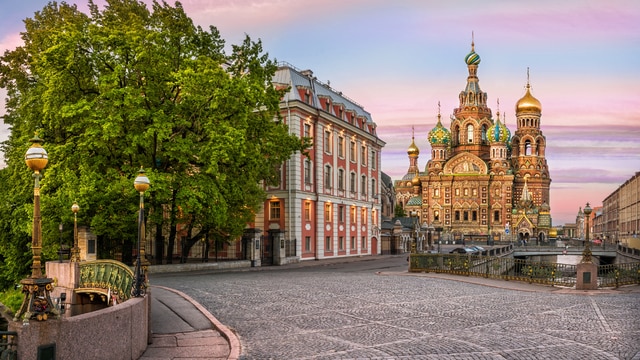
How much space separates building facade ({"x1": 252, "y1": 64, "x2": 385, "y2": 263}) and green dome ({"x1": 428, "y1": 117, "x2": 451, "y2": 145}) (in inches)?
2775

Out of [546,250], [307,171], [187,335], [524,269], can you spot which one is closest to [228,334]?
[187,335]

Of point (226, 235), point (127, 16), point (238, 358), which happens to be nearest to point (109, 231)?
point (226, 235)

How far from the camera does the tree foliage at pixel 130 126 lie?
26828 millimetres

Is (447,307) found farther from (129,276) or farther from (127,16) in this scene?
(127,16)

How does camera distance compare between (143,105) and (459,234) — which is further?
(459,234)

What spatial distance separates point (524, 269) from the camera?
25953mm

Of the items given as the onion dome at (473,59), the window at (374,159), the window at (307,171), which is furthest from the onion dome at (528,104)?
the window at (307,171)

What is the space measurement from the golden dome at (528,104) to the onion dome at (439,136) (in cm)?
1674

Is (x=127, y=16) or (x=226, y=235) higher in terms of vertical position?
(x=127, y=16)

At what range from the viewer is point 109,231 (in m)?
27.6

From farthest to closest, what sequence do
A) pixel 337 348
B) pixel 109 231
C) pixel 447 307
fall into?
pixel 109 231 < pixel 447 307 < pixel 337 348

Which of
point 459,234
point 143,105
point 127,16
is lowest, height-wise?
point 459,234

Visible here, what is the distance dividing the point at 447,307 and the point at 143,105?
61.4 ft

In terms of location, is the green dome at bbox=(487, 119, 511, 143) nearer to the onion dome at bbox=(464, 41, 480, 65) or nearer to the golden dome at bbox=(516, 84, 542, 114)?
the golden dome at bbox=(516, 84, 542, 114)
